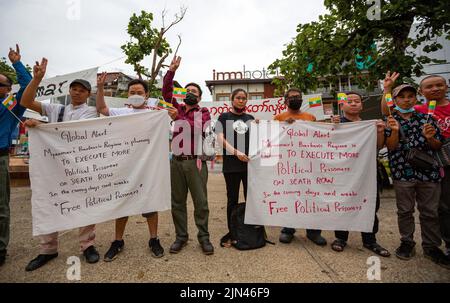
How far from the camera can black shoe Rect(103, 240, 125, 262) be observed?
7.76 ft

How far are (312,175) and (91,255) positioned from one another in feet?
8.59

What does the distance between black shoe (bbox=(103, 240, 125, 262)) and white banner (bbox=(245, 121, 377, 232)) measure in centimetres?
150

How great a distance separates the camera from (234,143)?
277 cm

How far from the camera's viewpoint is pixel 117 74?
30531 mm

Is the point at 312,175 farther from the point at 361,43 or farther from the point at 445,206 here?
the point at 361,43

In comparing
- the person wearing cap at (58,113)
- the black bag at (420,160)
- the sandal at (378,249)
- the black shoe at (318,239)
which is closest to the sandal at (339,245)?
the black shoe at (318,239)

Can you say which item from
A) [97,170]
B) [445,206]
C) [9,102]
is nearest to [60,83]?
[9,102]

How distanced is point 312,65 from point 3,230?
6165mm

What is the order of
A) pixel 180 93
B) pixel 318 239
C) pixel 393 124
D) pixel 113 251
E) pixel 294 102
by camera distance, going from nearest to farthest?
pixel 393 124
pixel 113 251
pixel 180 93
pixel 318 239
pixel 294 102

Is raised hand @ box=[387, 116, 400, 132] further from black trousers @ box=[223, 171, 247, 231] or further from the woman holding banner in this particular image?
black trousers @ box=[223, 171, 247, 231]

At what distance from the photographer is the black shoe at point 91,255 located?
2321 mm

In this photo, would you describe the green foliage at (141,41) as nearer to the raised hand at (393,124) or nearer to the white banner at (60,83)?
the white banner at (60,83)

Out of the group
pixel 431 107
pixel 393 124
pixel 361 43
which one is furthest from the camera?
pixel 361 43

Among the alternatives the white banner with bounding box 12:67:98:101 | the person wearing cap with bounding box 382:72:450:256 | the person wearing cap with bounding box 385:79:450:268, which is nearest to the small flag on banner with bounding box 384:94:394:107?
the person wearing cap with bounding box 385:79:450:268
